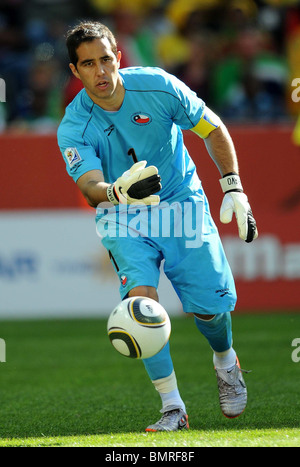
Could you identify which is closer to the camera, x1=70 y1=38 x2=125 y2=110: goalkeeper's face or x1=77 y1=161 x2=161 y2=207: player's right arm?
x1=77 y1=161 x2=161 y2=207: player's right arm

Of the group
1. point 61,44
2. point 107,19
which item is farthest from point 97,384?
point 107,19

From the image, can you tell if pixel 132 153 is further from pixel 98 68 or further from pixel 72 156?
pixel 98 68

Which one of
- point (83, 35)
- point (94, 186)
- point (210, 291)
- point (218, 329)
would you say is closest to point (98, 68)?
point (83, 35)

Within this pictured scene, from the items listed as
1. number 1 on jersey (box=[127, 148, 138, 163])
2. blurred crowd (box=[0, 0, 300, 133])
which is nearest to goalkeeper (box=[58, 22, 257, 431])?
number 1 on jersey (box=[127, 148, 138, 163])

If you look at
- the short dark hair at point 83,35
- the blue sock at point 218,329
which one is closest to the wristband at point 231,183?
the blue sock at point 218,329

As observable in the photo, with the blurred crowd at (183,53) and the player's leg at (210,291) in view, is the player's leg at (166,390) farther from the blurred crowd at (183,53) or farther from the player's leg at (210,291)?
the blurred crowd at (183,53)

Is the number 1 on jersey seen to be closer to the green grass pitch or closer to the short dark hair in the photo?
the short dark hair

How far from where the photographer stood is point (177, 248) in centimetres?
538

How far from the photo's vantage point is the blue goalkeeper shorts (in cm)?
535

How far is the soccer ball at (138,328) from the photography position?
189 inches

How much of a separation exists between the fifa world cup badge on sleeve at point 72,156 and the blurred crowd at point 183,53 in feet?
18.0

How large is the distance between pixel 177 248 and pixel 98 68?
117 centimetres

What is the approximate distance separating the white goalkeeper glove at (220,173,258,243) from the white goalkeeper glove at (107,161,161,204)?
30.1 inches

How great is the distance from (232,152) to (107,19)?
26.9 feet
